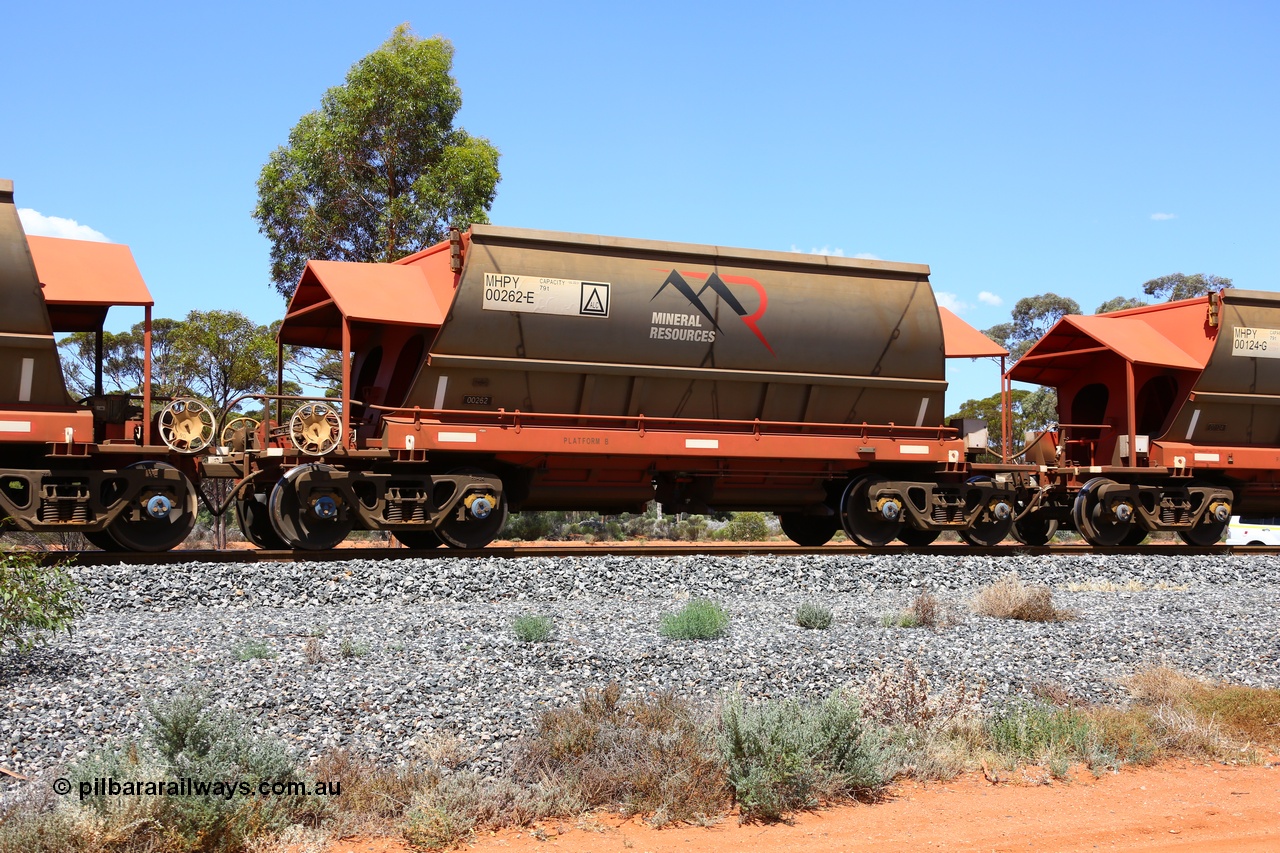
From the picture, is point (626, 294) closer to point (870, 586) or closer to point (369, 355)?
point (369, 355)

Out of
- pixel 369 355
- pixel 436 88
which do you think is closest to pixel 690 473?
pixel 369 355

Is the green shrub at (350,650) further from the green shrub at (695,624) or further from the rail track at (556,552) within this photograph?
the rail track at (556,552)

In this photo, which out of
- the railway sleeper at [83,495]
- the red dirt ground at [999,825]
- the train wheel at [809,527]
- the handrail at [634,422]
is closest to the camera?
the red dirt ground at [999,825]

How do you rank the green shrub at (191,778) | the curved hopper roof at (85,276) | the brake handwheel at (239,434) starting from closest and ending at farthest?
the green shrub at (191,778), the curved hopper roof at (85,276), the brake handwheel at (239,434)

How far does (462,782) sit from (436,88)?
78.9ft

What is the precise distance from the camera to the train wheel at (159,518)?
485 inches

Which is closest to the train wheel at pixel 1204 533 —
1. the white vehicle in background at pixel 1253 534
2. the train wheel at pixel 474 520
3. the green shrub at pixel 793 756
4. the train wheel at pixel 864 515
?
the white vehicle in background at pixel 1253 534

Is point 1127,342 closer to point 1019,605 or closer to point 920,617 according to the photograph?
point 1019,605

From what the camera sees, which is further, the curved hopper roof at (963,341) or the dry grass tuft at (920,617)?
the curved hopper roof at (963,341)

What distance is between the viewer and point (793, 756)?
19.9 feet

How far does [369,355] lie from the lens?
15305mm

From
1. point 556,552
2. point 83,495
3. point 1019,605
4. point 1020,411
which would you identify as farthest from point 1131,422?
point 1020,411

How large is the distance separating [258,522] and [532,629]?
7.03 m

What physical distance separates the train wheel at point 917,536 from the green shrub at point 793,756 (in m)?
10.4
